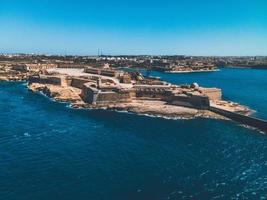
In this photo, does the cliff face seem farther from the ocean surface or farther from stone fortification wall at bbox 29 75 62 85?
the ocean surface

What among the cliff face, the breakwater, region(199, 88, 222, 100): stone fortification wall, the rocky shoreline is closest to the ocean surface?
the breakwater

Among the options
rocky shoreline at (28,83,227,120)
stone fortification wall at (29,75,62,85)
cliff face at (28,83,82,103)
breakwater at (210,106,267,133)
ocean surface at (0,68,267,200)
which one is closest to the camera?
ocean surface at (0,68,267,200)

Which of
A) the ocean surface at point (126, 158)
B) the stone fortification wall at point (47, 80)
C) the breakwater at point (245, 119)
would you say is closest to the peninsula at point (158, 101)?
the breakwater at point (245, 119)

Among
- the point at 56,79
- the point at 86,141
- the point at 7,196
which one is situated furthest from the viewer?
the point at 56,79

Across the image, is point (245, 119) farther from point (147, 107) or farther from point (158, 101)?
point (158, 101)

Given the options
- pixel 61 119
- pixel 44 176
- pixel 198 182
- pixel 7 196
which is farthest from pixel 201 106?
pixel 7 196

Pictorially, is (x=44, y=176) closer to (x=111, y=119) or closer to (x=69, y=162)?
(x=69, y=162)
